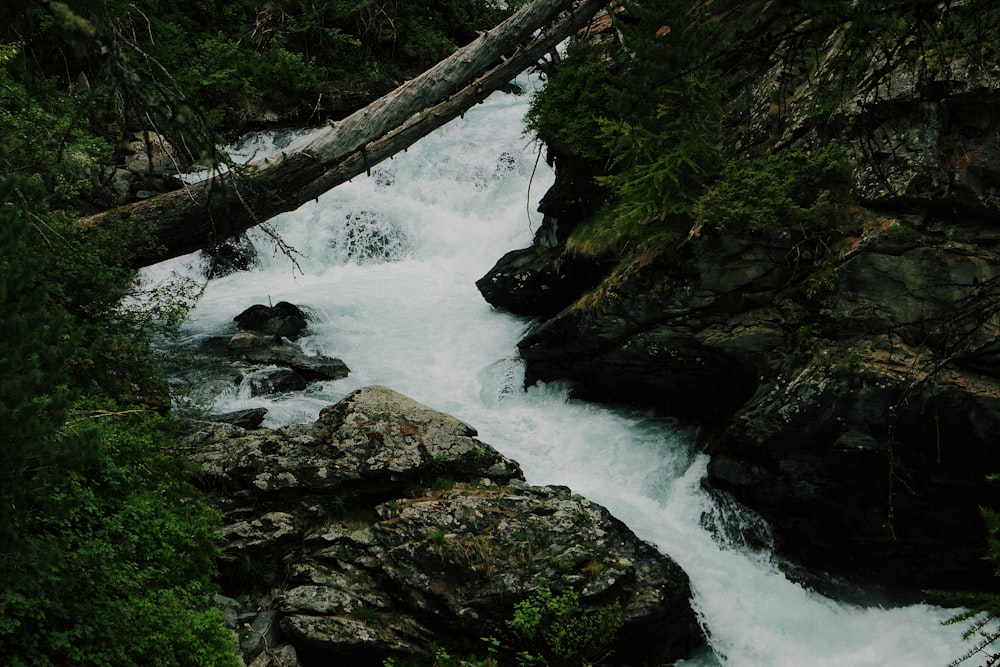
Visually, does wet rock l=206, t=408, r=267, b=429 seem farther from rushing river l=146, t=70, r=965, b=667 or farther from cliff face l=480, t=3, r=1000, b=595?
cliff face l=480, t=3, r=1000, b=595

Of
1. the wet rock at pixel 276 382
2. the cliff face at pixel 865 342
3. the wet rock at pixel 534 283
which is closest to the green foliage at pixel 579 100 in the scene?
the wet rock at pixel 534 283

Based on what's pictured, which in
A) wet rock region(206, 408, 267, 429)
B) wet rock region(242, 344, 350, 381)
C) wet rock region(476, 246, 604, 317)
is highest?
wet rock region(476, 246, 604, 317)

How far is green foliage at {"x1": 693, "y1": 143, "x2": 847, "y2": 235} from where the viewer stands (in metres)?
8.51

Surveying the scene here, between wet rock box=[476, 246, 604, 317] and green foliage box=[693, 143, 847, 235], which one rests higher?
wet rock box=[476, 246, 604, 317]

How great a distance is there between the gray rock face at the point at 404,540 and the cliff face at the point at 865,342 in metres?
2.23

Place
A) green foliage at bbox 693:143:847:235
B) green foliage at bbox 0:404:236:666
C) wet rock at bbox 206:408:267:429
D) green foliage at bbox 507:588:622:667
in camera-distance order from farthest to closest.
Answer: wet rock at bbox 206:408:267:429
green foliage at bbox 693:143:847:235
green foliage at bbox 507:588:622:667
green foliage at bbox 0:404:236:666

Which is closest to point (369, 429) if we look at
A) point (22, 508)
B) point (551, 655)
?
point (551, 655)

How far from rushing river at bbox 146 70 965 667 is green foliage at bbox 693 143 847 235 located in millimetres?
3189

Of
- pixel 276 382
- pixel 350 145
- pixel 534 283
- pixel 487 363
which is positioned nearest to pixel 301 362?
pixel 276 382

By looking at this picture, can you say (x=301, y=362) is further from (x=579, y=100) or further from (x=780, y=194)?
(x=780, y=194)

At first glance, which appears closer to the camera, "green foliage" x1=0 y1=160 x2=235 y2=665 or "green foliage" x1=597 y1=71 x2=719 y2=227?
"green foliage" x1=0 y1=160 x2=235 y2=665

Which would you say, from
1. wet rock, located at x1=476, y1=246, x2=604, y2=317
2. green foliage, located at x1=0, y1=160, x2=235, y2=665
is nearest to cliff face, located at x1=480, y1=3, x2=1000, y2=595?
wet rock, located at x1=476, y1=246, x2=604, y2=317

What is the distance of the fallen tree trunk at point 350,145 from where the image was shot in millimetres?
8531

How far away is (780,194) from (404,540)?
19.8 ft
